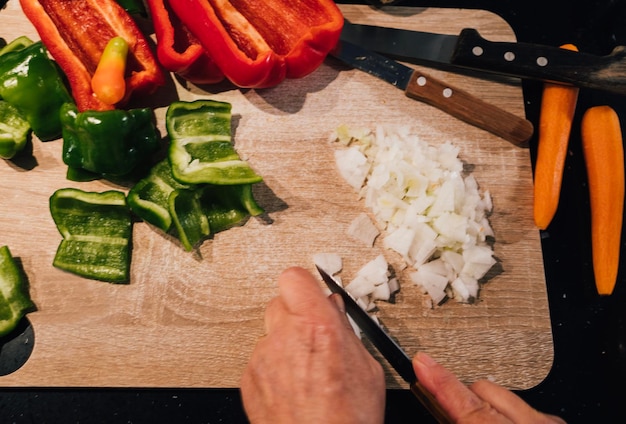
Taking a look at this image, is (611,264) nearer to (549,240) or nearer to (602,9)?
(549,240)

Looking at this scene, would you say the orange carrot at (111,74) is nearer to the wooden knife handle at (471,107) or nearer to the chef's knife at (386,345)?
the chef's knife at (386,345)

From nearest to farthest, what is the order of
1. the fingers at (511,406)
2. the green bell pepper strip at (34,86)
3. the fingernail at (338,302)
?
the fingers at (511,406), the fingernail at (338,302), the green bell pepper strip at (34,86)

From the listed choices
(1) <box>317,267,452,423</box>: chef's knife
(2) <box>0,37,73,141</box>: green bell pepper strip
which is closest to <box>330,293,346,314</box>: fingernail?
(1) <box>317,267,452,423</box>: chef's knife

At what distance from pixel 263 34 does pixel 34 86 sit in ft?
3.01

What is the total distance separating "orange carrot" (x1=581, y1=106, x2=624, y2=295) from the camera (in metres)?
2.14

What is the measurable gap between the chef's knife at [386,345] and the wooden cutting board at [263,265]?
0.43ft

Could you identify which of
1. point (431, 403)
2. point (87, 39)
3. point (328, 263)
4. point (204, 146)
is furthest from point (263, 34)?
point (431, 403)

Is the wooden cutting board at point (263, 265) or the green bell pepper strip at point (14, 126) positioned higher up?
the green bell pepper strip at point (14, 126)

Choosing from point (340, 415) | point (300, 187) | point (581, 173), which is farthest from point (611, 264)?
point (340, 415)

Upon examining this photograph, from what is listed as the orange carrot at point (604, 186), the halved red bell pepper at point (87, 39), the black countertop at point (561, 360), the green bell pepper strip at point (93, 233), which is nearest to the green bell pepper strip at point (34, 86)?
the halved red bell pepper at point (87, 39)

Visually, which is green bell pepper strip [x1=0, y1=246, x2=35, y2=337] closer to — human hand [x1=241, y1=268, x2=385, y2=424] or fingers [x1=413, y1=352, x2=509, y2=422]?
human hand [x1=241, y1=268, x2=385, y2=424]

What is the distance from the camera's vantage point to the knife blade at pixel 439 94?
2160 millimetres

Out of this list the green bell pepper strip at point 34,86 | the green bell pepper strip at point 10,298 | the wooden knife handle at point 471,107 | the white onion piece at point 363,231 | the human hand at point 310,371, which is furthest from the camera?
the wooden knife handle at point 471,107

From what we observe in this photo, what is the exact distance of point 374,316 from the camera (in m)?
1.95
